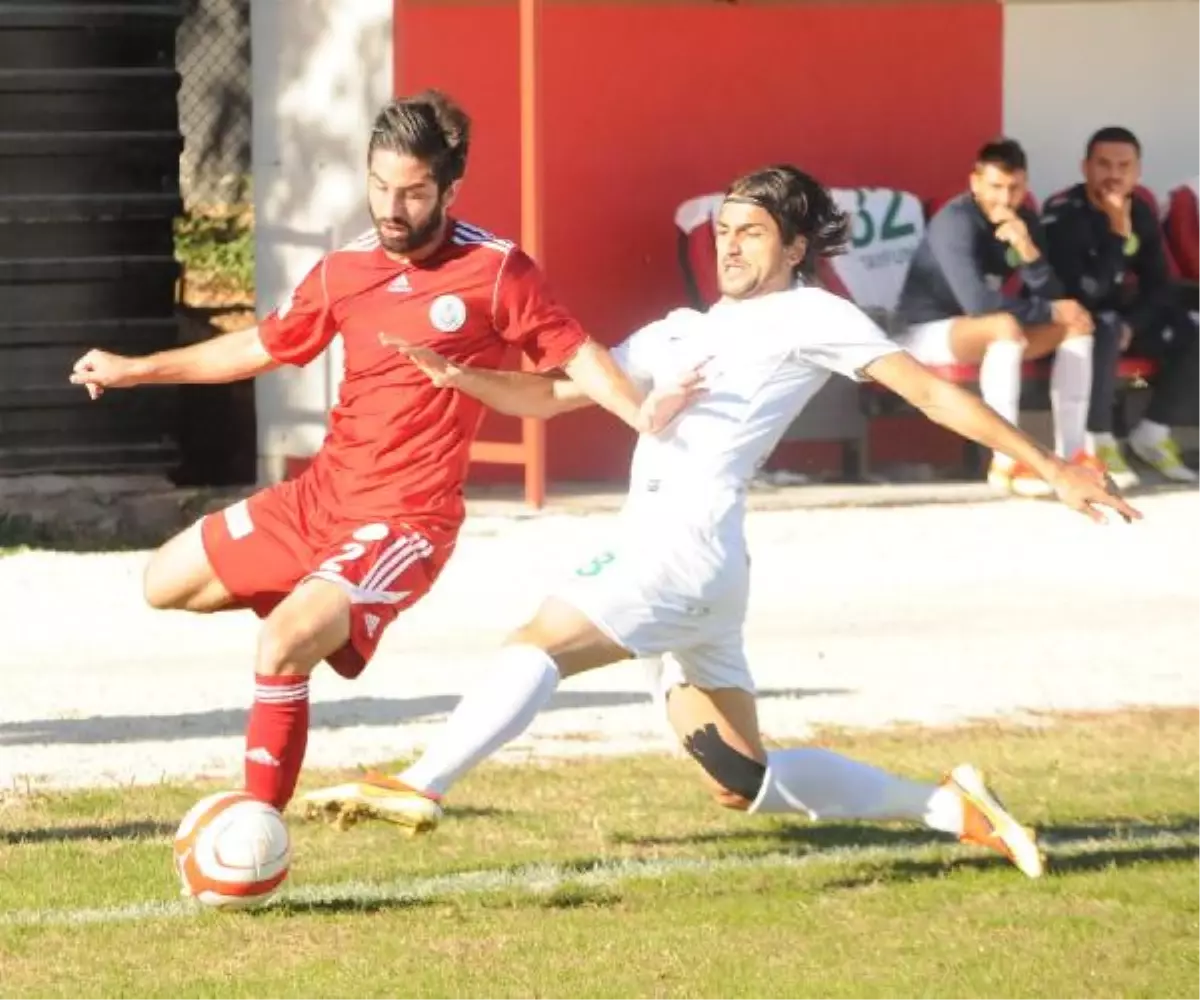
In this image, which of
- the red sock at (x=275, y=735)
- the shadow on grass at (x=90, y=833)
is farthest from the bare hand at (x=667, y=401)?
the shadow on grass at (x=90, y=833)

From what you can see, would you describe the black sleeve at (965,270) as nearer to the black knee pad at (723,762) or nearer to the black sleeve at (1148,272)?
the black sleeve at (1148,272)

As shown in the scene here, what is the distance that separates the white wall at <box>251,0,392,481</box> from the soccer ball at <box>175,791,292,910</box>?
285 inches

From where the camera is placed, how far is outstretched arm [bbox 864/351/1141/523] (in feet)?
22.1

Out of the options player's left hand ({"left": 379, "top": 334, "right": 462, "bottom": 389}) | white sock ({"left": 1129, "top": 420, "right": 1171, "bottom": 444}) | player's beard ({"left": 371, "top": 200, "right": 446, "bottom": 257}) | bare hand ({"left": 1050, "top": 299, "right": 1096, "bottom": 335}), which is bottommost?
white sock ({"left": 1129, "top": 420, "right": 1171, "bottom": 444})

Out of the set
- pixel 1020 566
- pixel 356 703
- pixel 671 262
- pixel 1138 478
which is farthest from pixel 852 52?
pixel 356 703

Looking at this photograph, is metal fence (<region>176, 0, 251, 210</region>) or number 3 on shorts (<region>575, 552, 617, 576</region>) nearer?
number 3 on shorts (<region>575, 552, 617, 576</region>)

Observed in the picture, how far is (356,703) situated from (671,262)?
570 centimetres

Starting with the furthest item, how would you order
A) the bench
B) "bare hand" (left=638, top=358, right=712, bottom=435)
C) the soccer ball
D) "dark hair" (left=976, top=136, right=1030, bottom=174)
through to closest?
the bench
"dark hair" (left=976, top=136, right=1030, bottom=174)
"bare hand" (left=638, top=358, right=712, bottom=435)
the soccer ball

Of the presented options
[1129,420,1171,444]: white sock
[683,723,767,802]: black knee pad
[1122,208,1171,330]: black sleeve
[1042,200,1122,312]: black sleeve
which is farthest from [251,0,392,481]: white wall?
[683,723,767,802]: black knee pad

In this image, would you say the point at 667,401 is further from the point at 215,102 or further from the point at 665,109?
the point at 215,102

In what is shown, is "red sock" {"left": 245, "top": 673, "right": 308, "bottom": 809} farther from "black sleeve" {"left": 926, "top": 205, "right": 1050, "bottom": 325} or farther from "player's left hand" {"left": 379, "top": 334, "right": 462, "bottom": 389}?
"black sleeve" {"left": 926, "top": 205, "right": 1050, "bottom": 325}

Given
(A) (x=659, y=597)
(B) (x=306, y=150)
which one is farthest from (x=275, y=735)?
(B) (x=306, y=150)

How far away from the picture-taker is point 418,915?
22.5 feet

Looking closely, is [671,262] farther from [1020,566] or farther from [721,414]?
[721,414]
